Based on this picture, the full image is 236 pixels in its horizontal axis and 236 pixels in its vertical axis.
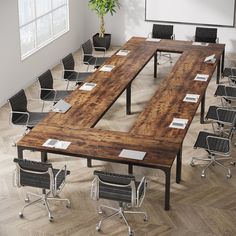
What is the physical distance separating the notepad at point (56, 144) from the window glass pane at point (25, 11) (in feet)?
15.1

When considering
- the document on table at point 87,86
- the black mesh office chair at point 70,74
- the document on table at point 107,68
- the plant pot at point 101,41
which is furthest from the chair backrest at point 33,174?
the plant pot at point 101,41

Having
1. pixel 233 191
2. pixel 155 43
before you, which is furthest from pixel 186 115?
pixel 155 43

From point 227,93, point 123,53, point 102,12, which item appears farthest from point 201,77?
point 102,12

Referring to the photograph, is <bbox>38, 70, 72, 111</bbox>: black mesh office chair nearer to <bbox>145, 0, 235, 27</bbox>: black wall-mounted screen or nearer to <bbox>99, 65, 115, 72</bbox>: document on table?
<bbox>99, 65, 115, 72</bbox>: document on table

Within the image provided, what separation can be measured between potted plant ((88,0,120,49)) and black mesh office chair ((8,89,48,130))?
5.05m

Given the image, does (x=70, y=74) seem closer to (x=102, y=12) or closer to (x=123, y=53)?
(x=123, y=53)

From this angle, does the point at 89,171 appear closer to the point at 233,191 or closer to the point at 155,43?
the point at 233,191

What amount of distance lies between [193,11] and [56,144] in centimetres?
747

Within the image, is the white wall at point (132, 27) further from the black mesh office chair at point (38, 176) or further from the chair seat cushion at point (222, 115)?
the black mesh office chair at point (38, 176)

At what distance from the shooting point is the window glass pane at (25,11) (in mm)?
11893

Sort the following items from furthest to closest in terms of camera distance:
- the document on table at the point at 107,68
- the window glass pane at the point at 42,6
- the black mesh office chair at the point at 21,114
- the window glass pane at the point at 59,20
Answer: the window glass pane at the point at 59,20
the window glass pane at the point at 42,6
the document on table at the point at 107,68
the black mesh office chair at the point at 21,114

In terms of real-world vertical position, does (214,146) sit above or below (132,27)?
below

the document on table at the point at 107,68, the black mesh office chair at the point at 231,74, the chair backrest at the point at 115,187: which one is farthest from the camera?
the black mesh office chair at the point at 231,74

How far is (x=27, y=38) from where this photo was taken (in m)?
12.2
